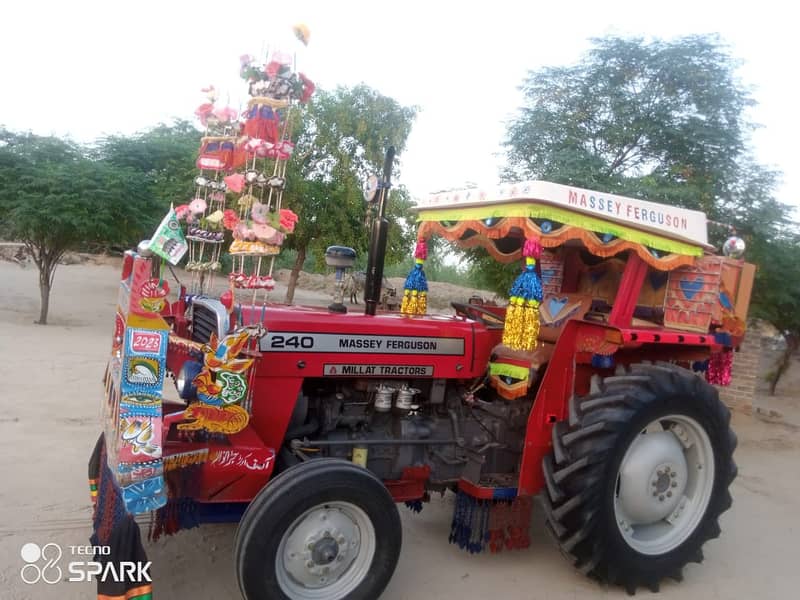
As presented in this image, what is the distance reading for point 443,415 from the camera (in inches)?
163

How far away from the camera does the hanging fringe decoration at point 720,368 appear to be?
4.76 metres

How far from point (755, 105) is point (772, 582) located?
7261mm

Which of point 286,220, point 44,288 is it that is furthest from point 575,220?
point 44,288

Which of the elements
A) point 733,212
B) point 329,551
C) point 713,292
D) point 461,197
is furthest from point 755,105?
point 329,551

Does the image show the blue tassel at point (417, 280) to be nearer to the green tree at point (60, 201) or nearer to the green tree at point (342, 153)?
the green tree at point (342, 153)

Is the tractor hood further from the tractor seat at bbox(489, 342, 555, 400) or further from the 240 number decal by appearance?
the tractor seat at bbox(489, 342, 555, 400)

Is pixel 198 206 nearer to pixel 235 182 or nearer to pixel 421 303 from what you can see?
pixel 235 182

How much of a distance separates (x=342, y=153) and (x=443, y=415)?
31.4 feet

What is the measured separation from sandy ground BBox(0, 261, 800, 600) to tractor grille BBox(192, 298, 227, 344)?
4.12 ft

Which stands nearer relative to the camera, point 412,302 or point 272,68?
point 272,68

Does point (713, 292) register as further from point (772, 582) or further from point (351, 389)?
point (351, 389)

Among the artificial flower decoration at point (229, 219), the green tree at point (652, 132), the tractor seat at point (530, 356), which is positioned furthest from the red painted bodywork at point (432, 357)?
the green tree at point (652, 132)

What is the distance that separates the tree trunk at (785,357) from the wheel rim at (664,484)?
916 centimetres

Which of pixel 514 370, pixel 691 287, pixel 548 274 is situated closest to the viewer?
pixel 514 370
